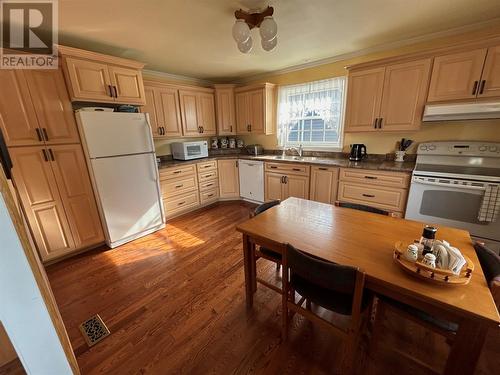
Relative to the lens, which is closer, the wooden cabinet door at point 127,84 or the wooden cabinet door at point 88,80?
the wooden cabinet door at point 88,80

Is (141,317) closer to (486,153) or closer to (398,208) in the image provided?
(398,208)

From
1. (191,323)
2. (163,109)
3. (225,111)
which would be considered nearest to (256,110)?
(225,111)

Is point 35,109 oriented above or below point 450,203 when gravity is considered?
above

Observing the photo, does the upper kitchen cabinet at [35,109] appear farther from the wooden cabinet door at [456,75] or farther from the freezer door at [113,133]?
the wooden cabinet door at [456,75]

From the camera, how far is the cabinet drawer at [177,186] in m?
3.27

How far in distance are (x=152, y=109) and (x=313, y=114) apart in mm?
2671

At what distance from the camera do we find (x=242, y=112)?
4.06 meters

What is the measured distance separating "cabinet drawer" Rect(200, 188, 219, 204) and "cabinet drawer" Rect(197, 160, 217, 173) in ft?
1.41

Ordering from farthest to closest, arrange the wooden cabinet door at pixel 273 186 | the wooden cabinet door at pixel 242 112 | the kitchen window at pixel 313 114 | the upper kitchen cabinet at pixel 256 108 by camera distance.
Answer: the wooden cabinet door at pixel 242 112, the upper kitchen cabinet at pixel 256 108, the wooden cabinet door at pixel 273 186, the kitchen window at pixel 313 114

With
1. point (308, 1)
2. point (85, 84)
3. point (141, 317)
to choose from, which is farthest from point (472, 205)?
point (85, 84)

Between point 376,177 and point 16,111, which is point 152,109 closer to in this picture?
point 16,111

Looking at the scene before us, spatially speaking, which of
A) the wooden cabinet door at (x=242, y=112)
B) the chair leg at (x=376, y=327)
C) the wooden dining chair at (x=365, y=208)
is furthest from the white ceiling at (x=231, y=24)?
the chair leg at (x=376, y=327)

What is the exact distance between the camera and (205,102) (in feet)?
12.9

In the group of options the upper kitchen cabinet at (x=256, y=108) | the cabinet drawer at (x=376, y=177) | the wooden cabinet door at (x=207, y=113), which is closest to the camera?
the cabinet drawer at (x=376, y=177)
